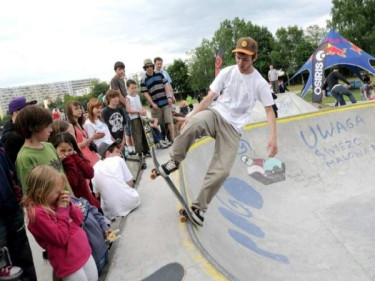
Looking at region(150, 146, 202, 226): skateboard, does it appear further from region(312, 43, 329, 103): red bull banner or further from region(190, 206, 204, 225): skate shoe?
region(312, 43, 329, 103): red bull banner

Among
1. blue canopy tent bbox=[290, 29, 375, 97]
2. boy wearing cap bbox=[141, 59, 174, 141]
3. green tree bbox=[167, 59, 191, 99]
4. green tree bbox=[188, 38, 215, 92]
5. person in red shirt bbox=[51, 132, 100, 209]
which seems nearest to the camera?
person in red shirt bbox=[51, 132, 100, 209]

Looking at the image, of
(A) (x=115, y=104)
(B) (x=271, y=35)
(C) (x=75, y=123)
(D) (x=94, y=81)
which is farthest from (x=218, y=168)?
(D) (x=94, y=81)

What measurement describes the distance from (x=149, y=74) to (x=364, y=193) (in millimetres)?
4995

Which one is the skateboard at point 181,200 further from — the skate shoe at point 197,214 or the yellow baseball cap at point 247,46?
the yellow baseball cap at point 247,46

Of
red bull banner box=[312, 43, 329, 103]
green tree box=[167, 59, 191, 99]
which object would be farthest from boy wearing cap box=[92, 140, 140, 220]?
green tree box=[167, 59, 191, 99]

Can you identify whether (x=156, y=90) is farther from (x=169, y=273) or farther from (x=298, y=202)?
(x=169, y=273)

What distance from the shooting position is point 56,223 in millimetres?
2367

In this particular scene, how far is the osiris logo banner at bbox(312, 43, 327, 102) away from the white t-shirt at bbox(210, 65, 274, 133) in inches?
471

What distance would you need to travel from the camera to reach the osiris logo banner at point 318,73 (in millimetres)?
14656

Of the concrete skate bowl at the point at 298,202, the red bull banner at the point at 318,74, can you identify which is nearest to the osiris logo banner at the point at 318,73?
the red bull banner at the point at 318,74

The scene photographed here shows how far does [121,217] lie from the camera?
422 cm

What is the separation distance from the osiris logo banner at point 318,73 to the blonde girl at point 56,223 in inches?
555

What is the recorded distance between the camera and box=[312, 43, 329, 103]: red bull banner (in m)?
14.6

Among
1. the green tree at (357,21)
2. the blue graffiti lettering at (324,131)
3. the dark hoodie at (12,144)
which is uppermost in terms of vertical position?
the green tree at (357,21)
